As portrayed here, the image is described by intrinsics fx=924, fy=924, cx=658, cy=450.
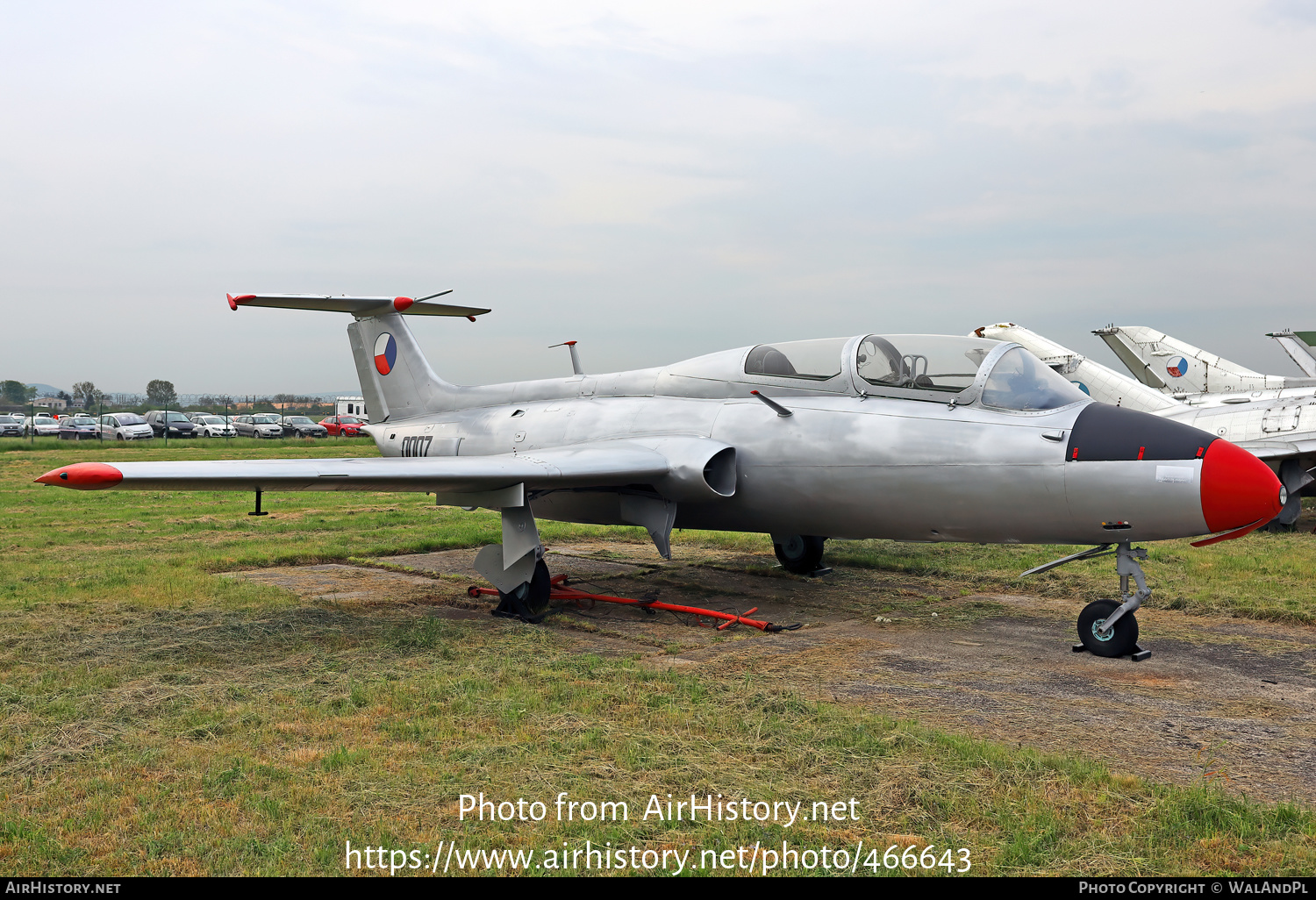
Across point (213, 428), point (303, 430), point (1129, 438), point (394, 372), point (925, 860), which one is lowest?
point (925, 860)

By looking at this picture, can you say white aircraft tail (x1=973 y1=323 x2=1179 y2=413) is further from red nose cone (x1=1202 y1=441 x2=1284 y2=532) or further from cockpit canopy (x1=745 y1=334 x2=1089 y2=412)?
red nose cone (x1=1202 y1=441 x2=1284 y2=532)

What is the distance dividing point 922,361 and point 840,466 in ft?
3.61

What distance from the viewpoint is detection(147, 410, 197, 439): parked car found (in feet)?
164

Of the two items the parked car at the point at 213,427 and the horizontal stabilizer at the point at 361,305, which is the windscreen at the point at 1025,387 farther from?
the parked car at the point at 213,427

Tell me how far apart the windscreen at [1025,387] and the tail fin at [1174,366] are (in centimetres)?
1880

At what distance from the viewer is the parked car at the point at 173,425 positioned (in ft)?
164

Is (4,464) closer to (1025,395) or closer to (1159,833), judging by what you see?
(1025,395)

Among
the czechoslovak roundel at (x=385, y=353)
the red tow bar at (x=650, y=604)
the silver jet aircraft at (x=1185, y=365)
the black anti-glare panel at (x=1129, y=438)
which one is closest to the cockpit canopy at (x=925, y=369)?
the black anti-glare panel at (x=1129, y=438)

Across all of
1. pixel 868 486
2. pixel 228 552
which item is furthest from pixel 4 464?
pixel 868 486

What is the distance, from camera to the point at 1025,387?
23.4 feet

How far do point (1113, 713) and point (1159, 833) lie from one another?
1844 millimetres

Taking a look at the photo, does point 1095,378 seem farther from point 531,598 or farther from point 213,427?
point 213,427

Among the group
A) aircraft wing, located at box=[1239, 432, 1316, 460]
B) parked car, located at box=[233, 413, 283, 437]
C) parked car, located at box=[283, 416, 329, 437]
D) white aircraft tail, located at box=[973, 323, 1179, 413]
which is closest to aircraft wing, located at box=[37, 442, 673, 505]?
aircraft wing, located at box=[1239, 432, 1316, 460]

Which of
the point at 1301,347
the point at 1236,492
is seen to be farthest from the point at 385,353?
the point at 1301,347
